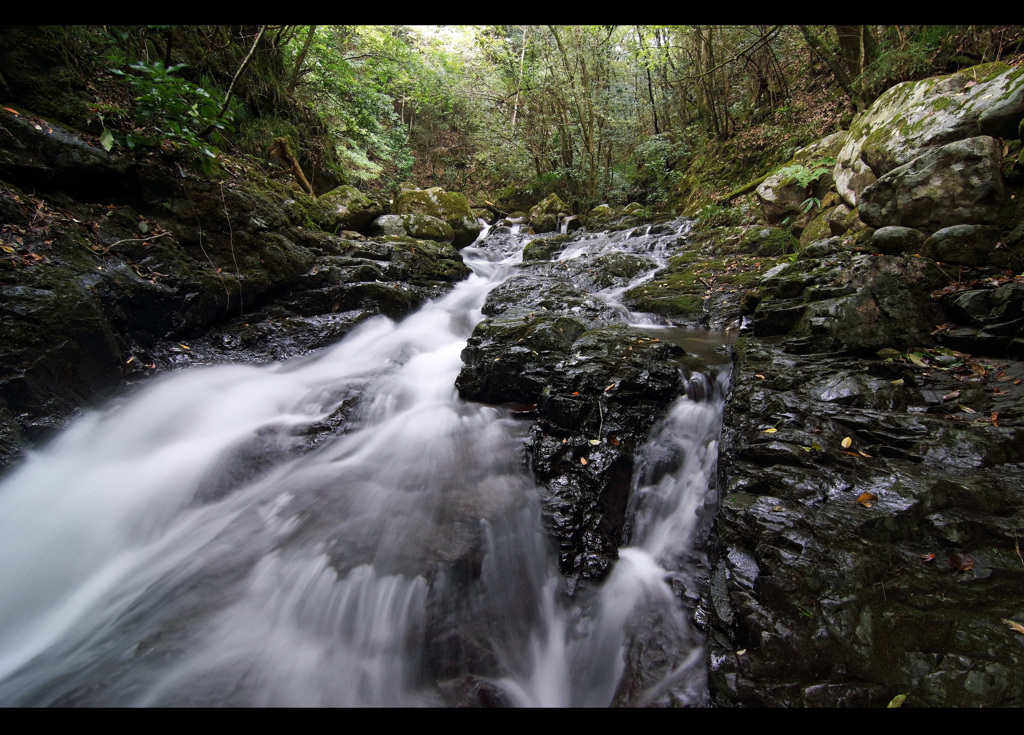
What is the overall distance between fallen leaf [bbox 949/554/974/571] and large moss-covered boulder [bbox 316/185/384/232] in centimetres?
955

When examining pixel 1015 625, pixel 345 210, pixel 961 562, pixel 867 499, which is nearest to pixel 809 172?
pixel 867 499

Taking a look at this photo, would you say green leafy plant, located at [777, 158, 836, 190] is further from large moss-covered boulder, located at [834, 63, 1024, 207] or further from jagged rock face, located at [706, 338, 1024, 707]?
jagged rock face, located at [706, 338, 1024, 707]

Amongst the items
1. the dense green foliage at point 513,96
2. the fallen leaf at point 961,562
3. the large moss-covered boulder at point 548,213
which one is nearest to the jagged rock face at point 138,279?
the dense green foliage at point 513,96

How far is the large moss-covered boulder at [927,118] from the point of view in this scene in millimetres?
4250

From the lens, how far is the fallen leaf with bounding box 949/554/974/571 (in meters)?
2.15

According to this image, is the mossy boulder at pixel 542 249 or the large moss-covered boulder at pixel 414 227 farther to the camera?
the mossy boulder at pixel 542 249

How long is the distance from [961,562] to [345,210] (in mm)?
10464

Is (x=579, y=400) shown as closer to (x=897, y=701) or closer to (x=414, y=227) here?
(x=897, y=701)

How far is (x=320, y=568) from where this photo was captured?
123 inches

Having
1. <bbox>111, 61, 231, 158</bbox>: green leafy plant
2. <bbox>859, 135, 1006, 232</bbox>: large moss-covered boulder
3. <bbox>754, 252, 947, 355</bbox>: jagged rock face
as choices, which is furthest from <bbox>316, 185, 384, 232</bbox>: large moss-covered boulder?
<bbox>859, 135, 1006, 232</bbox>: large moss-covered boulder

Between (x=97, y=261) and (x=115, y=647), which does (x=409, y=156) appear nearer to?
(x=97, y=261)

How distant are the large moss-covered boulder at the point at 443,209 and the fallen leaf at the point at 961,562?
34.7 feet

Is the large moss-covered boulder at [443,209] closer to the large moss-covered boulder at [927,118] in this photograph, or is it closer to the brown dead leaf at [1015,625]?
the large moss-covered boulder at [927,118]
